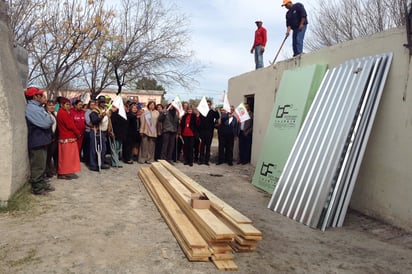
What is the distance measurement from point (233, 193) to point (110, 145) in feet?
11.8

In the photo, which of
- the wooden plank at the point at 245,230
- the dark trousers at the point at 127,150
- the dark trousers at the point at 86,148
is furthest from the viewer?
the dark trousers at the point at 127,150

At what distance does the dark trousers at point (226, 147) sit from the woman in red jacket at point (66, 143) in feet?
15.0

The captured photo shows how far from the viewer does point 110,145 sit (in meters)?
9.18

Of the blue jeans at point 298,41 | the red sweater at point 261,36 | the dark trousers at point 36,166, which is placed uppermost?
the red sweater at point 261,36

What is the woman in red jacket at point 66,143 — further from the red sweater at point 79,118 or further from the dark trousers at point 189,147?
the dark trousers at point 189,147

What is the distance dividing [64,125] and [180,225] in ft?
12.6

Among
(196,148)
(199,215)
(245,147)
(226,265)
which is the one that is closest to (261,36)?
(245,147)

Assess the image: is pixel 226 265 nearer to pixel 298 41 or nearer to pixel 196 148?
pixel 298 41

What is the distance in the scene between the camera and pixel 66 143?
7.22 meters

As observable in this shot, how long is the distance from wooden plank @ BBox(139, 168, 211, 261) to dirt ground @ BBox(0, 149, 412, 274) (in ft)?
0.30

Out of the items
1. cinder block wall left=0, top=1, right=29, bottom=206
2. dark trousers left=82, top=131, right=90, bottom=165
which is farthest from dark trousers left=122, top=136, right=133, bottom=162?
cinder block wall left=0, top=1, right=29, bottom=206

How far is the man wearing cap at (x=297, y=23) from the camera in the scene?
340 inches

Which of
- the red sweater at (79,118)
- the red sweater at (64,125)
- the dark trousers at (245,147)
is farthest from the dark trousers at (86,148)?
the dark trousers at (245,147)

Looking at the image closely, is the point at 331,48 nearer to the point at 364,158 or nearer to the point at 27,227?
the point at 364,158
